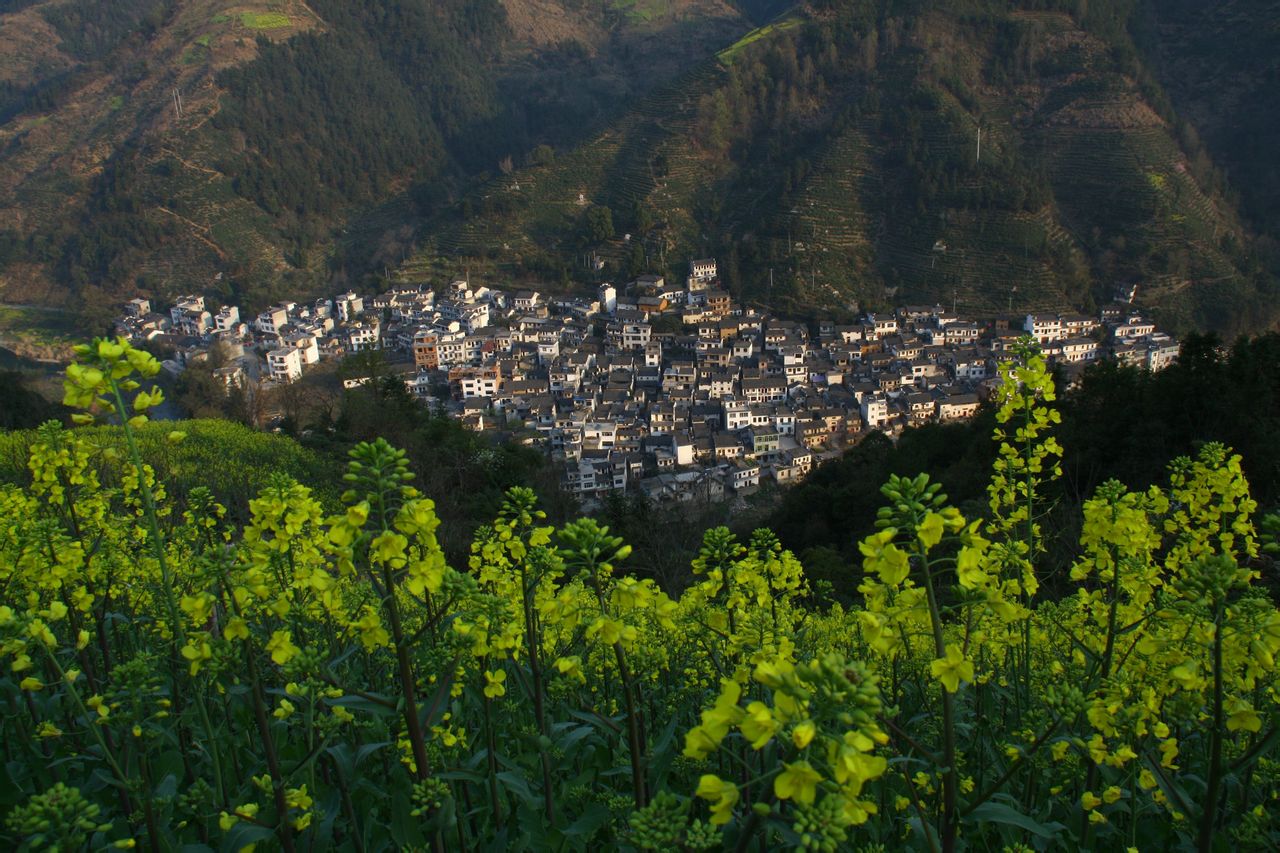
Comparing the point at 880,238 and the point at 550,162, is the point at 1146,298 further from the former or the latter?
the point at 550,162

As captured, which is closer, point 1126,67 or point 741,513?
point 741,513

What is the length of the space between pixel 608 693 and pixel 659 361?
39.0m

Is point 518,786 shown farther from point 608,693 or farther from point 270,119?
point 270,119

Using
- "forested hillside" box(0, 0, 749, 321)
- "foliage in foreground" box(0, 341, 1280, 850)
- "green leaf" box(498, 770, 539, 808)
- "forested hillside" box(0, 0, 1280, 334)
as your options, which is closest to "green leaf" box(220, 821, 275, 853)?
"foliage in foreground" box(0, 341, 1280, 850)

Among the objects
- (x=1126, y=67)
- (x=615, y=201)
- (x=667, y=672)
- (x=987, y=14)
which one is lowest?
(x=667, y=672)

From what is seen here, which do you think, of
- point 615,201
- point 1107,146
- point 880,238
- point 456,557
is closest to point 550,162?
point 615,201

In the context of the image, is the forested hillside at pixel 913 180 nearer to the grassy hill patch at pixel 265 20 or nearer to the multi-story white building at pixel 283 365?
the multi-story white building at pixel 283 365

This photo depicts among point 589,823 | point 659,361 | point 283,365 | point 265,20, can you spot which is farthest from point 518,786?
point 265,20

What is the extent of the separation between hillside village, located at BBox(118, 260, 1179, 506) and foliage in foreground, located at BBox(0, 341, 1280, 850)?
2415cm

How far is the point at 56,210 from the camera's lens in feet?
212

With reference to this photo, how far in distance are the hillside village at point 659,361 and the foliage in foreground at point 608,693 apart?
24.1 meters

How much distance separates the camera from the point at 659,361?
4244 cm

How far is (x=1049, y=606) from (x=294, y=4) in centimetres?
10373

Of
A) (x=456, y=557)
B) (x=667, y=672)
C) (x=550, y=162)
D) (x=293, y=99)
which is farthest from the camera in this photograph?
(x=293, y=99)
